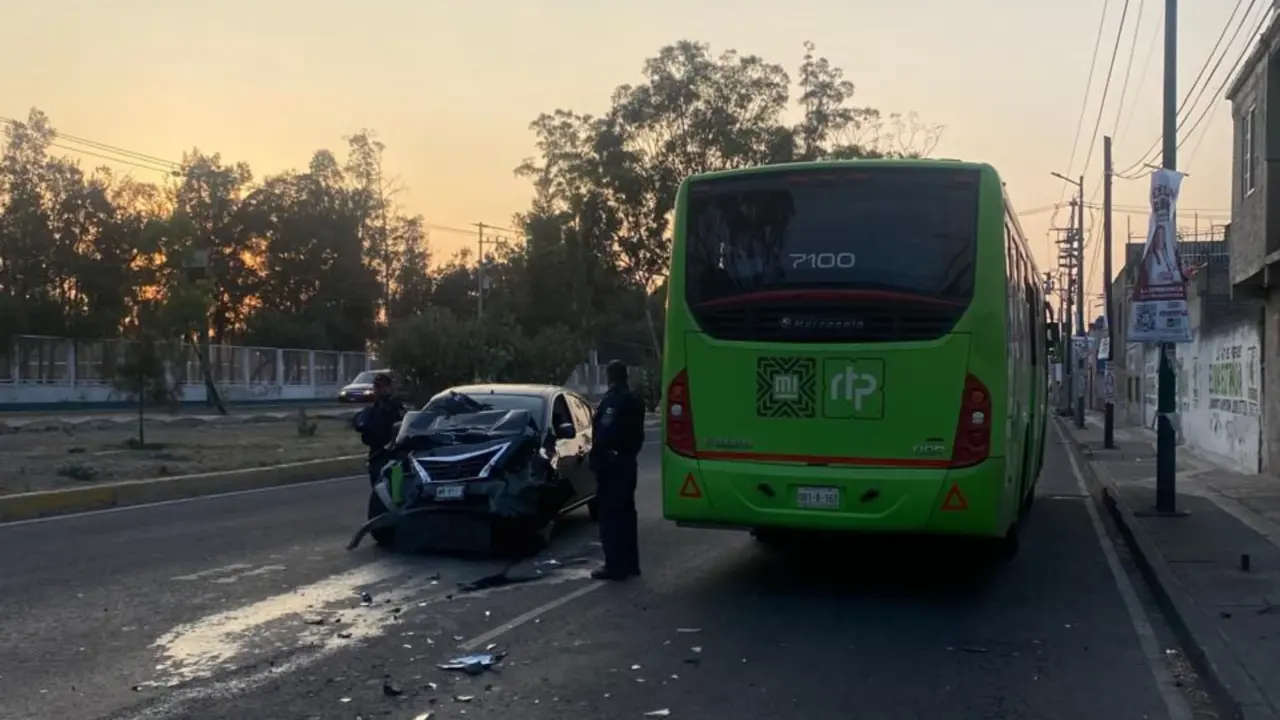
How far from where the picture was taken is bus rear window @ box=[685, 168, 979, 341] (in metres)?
9.59

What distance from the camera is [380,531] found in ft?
40.8

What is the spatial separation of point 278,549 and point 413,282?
72887 millimetres

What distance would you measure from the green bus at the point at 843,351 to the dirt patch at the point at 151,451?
34.9 feet

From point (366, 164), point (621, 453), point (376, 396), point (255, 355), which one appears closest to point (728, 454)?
point (621, 453)

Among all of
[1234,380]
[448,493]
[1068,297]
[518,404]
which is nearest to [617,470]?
[448,493]

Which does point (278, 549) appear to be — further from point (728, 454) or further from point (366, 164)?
point (366, 164)

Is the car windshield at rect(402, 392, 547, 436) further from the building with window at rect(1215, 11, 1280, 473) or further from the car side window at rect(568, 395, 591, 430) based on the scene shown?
the building with window at rect(1215, 11, 1280, 473)

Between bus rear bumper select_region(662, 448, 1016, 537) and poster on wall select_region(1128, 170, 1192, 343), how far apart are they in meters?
6.29

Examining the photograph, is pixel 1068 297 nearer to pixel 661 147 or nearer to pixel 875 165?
pixel 661 147

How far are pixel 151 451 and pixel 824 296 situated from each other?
60.5ft

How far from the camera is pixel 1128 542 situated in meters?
13.8

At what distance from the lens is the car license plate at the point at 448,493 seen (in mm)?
11891

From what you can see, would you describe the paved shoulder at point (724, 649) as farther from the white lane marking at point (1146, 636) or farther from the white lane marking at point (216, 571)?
the white lane marking at point (216, 571)

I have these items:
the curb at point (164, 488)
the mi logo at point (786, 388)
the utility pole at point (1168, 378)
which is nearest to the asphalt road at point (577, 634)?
the mi logo at point (786, 388)
